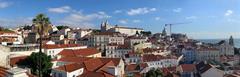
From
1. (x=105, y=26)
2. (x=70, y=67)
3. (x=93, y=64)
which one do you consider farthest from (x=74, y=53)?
(x=105, y=26)

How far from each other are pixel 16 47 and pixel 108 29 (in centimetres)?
7099

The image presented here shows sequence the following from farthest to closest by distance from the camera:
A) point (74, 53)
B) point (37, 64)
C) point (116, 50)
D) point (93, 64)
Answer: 1. point (116, 50)
2. point (74, 53)
3. point (93, 64)
4. point (37, 64)

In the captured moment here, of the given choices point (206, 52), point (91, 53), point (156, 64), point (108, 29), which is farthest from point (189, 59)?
point (91, 53)

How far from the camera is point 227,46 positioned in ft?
309

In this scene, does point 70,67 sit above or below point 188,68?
above

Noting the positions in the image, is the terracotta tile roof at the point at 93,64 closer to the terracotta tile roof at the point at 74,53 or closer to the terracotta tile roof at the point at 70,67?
the terracotta tile roof at the point at 70,67

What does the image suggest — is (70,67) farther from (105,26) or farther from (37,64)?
(105,26)

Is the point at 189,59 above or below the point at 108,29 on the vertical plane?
below

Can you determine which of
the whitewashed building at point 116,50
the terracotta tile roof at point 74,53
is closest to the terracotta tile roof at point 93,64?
the terracotta tile roof at point 74,53

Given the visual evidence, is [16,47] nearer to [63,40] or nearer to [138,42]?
[63,40]

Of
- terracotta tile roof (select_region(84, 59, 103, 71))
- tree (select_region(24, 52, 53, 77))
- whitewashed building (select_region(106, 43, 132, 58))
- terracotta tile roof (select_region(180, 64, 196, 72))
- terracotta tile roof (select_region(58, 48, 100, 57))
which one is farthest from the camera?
whitewashed building (select_region(106, 43, 132, 58))

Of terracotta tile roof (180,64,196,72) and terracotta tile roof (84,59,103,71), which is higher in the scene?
terracotta tile roof (84,59,103,71)

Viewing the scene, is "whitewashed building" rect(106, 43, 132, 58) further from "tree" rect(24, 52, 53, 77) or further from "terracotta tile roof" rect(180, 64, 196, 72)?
"tree" rect(24, 52, 53, 77)

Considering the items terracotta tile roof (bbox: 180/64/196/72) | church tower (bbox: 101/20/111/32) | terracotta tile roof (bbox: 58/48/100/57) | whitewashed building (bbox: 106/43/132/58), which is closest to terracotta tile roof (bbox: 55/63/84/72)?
terracotta tile roof (bbox: 58/48/100/57)
